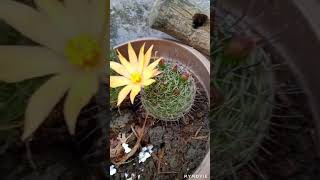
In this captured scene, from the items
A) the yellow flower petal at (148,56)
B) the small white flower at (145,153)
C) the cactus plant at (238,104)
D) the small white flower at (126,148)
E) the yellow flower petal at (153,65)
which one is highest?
the yellow flower petal at (148,56)

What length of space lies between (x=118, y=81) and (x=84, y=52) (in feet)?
0.44

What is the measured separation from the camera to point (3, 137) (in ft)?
5.11

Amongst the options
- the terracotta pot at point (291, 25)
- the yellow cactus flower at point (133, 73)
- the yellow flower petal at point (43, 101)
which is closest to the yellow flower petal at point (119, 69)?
the yellow cactus flower at point (133, 73)

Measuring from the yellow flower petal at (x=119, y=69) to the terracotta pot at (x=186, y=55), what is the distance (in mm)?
35

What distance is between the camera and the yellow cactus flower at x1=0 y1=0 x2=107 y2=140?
5.02 ft

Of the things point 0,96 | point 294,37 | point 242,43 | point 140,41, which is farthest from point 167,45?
point 0,96

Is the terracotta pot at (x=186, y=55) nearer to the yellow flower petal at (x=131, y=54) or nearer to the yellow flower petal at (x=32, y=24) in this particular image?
the yellow flower petal at (x=131, y=54)

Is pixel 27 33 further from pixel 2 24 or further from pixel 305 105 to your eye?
pixel 305 105

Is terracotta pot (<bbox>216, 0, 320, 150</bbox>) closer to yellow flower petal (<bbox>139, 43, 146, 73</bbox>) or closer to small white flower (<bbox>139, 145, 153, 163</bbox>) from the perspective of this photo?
yellow flower petal (<bbox>139, 43, 146, 73</bbox>)

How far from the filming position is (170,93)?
1.51m

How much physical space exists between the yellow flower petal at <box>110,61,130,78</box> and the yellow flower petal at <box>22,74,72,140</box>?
5.6 inches

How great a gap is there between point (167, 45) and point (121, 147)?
0.30 m

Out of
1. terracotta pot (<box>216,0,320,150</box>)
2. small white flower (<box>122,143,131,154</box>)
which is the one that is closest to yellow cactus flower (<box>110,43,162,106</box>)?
small white flower (<box>122,143,131,154</box>)

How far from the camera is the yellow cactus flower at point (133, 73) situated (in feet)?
4.96
